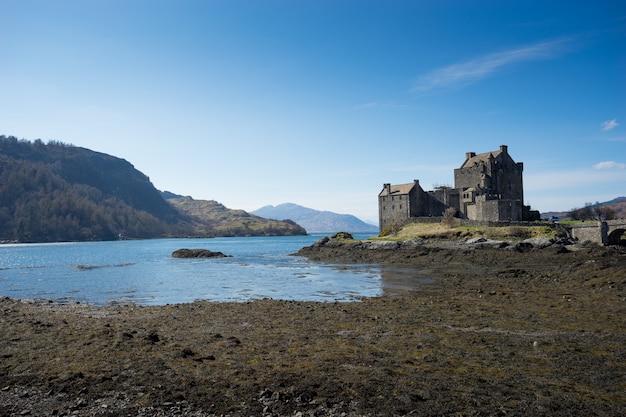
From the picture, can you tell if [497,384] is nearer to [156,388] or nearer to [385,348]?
[385,348]

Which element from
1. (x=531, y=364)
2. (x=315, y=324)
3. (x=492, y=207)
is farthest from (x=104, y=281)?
(x=492, y=207)

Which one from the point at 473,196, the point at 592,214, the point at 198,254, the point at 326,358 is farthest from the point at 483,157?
the point at 326,358

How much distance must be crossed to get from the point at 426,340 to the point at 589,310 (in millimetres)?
10090

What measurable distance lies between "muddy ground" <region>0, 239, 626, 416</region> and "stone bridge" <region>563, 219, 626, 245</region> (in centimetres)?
3180

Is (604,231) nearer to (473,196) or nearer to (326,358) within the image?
(473,196)

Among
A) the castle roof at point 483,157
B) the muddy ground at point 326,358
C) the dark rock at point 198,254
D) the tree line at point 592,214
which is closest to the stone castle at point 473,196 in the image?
the castle roof at point 483,157

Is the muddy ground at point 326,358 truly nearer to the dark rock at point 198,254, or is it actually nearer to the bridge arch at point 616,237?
the bridge arch at point 616,237

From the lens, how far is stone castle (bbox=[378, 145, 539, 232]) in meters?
70.5

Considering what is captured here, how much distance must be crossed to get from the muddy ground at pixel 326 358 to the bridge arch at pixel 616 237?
33.0m

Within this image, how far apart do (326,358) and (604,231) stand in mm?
53017

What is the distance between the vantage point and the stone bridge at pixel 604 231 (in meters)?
53.1

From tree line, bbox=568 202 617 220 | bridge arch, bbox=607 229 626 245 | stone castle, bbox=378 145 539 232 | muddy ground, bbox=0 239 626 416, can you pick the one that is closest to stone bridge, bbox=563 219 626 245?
bridge arch, bbox=607 229 626 245

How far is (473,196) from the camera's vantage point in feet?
251

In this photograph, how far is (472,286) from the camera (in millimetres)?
32844
